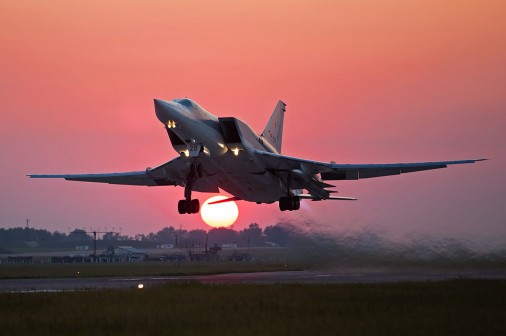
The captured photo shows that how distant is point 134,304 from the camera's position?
79.7 feet

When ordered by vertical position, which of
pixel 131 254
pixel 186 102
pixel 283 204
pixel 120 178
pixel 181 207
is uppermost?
pixel 186 102

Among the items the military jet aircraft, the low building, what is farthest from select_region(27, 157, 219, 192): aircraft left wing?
the low building

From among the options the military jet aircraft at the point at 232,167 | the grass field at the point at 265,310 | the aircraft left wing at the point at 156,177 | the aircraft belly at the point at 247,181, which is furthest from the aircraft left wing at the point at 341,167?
the grass field at the point at 265,310

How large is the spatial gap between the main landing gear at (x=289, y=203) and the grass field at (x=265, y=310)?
12.9 metres

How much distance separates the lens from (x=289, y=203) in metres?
42.6

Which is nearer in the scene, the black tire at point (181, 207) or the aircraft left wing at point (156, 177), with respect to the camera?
the black tire at point (181, 207)

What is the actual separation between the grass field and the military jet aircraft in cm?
763

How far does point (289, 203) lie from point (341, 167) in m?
3.40

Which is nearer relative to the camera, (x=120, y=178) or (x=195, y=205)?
(x=195, y=205)

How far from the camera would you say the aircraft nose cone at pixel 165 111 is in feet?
110

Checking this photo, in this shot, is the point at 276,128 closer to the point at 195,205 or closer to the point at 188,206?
the point at 195,205

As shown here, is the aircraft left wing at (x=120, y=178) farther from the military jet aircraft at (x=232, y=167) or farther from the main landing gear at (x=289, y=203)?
the main landing gear at (x=289, y=203)

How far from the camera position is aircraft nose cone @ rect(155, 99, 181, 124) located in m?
33.6

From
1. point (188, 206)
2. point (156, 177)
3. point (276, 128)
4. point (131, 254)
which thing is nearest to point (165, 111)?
point (188, 206)
